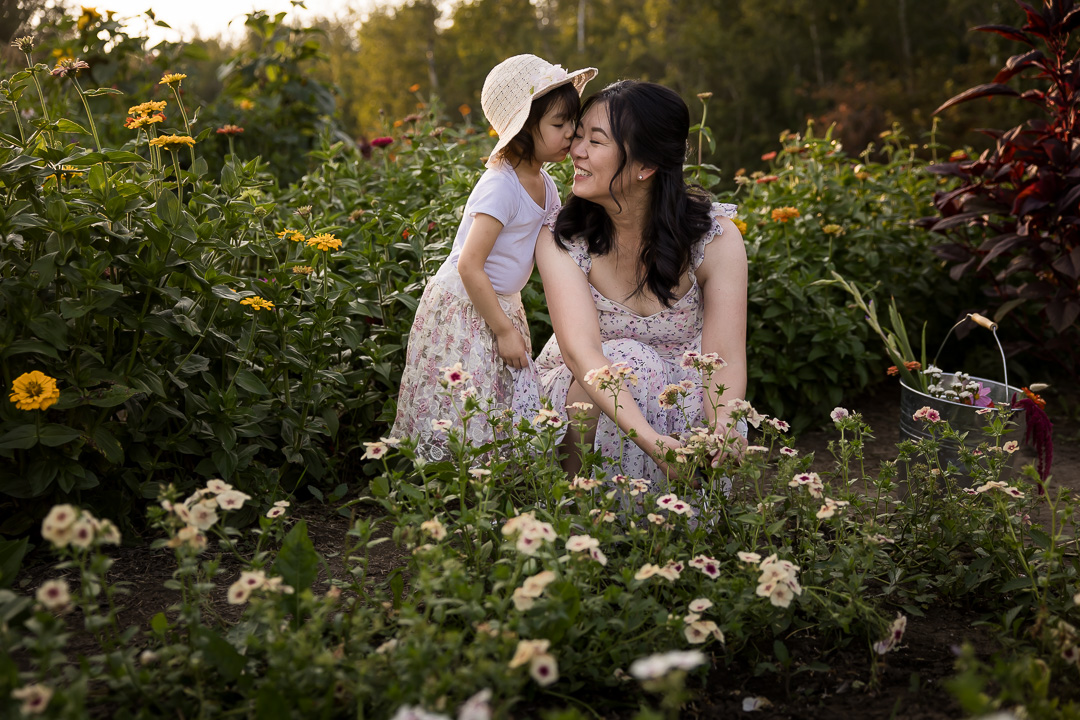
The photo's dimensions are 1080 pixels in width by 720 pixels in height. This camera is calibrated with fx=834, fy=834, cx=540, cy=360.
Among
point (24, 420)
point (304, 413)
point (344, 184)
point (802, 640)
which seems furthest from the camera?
point (344, 184)

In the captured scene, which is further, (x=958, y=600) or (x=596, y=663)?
(x=958, y=600)

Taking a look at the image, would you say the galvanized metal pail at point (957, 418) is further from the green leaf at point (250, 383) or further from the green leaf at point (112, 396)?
the green leaf at point (112, 396)

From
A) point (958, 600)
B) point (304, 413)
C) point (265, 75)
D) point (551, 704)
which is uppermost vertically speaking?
point (265, 75)

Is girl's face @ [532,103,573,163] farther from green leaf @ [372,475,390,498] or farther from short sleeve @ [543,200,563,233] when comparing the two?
green leaf @ [372,475,390,498]

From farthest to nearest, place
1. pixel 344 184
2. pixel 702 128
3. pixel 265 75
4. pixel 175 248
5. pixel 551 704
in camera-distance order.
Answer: pixel 265 75, pixel 344 184, pixel 702 128, pixel 175 248, pixel 551 704

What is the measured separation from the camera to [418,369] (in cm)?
241

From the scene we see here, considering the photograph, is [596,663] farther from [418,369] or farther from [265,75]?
[265,75]

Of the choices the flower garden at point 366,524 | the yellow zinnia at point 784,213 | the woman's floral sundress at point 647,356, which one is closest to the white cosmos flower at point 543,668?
the flower garden at point 366,524

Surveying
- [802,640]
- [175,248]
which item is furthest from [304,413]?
[802,640]

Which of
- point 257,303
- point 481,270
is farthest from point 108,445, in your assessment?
point 481,270

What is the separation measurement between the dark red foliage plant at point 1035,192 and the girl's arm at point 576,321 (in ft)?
5.91

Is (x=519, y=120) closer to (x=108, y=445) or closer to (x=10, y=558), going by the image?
(x=108, y=445)

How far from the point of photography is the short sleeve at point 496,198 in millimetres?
2232

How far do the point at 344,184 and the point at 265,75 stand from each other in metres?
2.27
